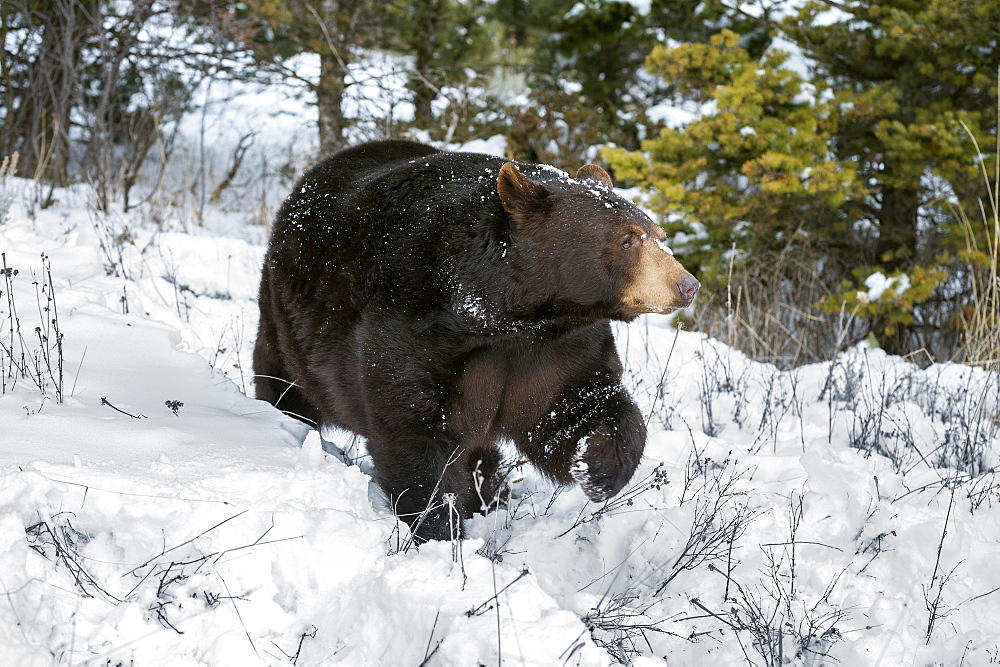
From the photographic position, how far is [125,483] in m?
2.21

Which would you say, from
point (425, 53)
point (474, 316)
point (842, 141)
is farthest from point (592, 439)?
point (425, 53)

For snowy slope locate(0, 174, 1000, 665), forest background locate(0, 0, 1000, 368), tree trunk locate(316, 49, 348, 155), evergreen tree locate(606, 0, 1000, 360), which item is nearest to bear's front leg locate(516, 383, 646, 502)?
snowy slope locate(0, 174, 1000, 665)

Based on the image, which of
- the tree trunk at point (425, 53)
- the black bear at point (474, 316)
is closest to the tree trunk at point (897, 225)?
the tree trunk at point (425, 53)

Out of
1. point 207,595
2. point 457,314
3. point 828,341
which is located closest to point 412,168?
point 457,314

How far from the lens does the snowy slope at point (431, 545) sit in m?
1.92

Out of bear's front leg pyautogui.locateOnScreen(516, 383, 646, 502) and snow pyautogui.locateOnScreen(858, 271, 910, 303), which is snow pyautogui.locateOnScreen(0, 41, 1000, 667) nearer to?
bear's front leg pyautogui.locateOnScreen(516, 383, 646, 502)

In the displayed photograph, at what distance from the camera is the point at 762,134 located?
727 cm

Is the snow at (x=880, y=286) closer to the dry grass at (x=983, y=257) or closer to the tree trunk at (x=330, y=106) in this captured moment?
the dry grass at (x=983, y=257)

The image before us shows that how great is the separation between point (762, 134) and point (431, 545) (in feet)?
19.7

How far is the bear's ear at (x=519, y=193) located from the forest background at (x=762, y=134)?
3.08m

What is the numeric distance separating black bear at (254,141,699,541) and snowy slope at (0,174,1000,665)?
0.70ft

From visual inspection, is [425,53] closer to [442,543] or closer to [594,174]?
[594,174]

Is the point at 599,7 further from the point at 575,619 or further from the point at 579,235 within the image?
the point at 575,619

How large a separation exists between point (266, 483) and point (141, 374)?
1.15 m
